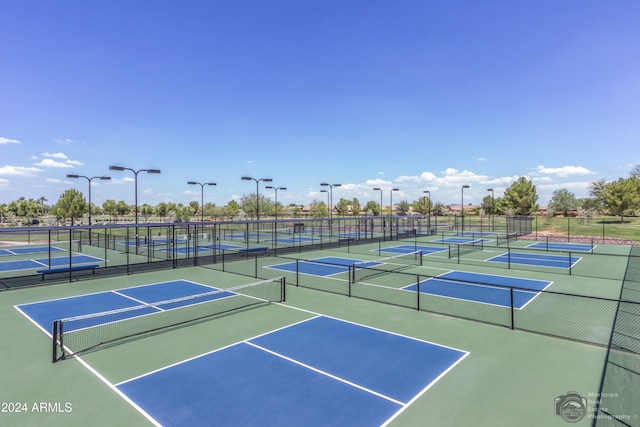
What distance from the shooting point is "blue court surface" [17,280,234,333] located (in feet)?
46.2

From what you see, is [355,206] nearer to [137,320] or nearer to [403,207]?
[403,207]

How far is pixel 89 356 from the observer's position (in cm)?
980

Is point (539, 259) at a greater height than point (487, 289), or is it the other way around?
point (539, 259)

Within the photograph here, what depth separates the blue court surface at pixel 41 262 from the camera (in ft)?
85.9

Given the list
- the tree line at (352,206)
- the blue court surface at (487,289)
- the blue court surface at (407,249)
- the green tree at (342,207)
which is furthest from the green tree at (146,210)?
the blue court surface at (487,289)

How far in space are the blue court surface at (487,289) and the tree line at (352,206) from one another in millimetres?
30997

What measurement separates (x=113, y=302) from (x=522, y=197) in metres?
93.8

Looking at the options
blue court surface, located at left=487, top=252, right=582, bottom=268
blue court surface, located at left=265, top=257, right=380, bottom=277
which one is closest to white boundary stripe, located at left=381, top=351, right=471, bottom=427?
blue court surface, located at left=265, top=257, right=380, bottom=277

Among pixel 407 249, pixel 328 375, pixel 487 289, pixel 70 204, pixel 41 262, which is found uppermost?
pixel 70 204

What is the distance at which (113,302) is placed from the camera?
52.0 feet

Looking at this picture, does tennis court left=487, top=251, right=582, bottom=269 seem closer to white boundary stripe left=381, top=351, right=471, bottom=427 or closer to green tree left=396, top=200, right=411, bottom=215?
white boundary stripe left=381, top=351, right=471, bottom=427

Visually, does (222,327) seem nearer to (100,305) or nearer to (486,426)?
(100,305)

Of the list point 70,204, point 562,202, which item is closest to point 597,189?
point 562,202

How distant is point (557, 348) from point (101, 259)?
109 ft
